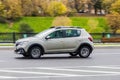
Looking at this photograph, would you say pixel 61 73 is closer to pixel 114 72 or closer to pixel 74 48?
pixel 114 72

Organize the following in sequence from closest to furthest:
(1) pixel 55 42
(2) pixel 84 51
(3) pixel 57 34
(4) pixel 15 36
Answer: (1) pixel 55 42 < (3) pixel 57 34 < (2) pixel 84 51 < (4) pixel 15 36

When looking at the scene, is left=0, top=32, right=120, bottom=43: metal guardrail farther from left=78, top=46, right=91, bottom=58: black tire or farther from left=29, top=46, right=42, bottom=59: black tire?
left=29, top=46, right=42, bottom=59: black tire

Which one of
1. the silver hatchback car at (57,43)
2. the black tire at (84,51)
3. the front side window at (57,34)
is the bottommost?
the black tire at (84,51)

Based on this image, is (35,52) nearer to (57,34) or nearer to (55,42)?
(55,42)

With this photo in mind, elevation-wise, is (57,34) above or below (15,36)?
above

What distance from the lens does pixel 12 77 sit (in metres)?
13.6

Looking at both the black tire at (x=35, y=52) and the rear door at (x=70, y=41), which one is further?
the rear door at (x=70, y=41)

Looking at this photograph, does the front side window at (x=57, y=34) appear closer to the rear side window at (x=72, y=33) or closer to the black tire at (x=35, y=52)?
the rear side window at (x=72, y=33)

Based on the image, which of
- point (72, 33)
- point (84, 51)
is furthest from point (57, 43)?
point (84, 51)

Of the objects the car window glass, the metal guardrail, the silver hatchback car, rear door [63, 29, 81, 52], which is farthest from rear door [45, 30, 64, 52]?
the metal guardrail

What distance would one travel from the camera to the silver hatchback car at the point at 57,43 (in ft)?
69.4

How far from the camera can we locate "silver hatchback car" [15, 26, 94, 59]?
2116cm

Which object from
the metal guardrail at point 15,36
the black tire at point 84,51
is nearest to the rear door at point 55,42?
the black tire at point 84,51

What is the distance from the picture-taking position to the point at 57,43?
70.7 feet
